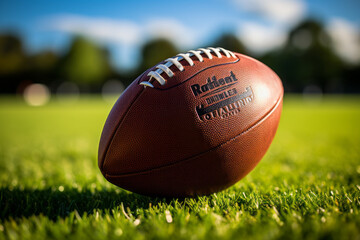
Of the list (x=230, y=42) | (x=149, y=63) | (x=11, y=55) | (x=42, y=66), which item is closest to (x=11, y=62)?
(x=11, y=55)

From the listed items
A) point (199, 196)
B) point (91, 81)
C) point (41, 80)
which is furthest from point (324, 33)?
point (199, 196)

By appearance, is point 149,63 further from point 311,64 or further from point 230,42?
point 311,64

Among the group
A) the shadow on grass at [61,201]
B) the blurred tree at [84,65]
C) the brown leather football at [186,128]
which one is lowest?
the blurred tree at [84,65]

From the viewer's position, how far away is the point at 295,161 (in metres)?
2.92

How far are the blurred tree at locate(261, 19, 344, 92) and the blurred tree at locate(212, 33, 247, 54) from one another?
575 cm

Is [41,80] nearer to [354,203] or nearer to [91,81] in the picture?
[91,81]

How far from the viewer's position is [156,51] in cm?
4788

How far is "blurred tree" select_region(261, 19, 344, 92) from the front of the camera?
3612 cm

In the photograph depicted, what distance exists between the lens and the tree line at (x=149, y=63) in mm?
36281

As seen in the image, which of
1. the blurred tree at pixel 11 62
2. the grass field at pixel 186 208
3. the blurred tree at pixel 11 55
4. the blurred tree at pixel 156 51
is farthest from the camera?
the blurred tree at pixel 156 51

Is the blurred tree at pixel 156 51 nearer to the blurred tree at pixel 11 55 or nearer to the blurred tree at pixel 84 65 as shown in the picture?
the blurred tree at pixel 84 65

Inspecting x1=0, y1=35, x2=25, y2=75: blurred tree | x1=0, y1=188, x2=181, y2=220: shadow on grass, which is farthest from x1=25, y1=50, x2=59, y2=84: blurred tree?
x1=0, y1=188, x2=181, y2=220: shadow on grass

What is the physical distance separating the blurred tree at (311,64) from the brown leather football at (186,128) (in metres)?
37.9

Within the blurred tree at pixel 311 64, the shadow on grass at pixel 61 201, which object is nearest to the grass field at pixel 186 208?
the shadow on grass at pixel 61 201
